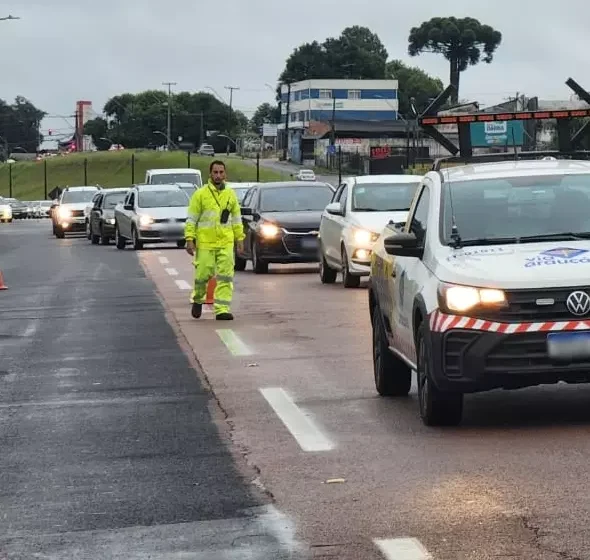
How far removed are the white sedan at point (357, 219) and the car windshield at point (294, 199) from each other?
2.65 m

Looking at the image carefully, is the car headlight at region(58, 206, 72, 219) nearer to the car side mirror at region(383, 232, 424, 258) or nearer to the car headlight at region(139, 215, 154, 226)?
the car headlight at region(139, 215, 154, 226)

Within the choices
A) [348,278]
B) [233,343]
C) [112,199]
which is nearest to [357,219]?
[348,278]

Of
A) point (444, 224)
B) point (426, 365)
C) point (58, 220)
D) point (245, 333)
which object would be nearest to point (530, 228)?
point (444, 224)

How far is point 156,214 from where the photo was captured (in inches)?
1547

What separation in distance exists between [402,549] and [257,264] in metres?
20.8

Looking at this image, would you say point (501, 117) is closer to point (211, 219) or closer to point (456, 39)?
point (211, 219)

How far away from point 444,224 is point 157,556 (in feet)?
13.6

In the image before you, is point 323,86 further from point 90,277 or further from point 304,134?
point 90,277

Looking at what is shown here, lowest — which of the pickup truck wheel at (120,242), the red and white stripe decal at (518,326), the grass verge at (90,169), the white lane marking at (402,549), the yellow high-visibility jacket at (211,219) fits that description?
the grass verge at (90,169)

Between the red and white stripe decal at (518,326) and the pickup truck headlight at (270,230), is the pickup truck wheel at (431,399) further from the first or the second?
the pickup truck headlight at (270,230)

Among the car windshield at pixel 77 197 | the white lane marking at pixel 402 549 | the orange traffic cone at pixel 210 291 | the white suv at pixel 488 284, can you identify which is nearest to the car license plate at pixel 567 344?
the white suv at pixel 488 284

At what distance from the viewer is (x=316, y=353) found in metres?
14.0

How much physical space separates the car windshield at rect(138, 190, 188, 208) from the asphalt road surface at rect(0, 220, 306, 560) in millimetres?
21967

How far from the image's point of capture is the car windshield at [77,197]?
183ft
